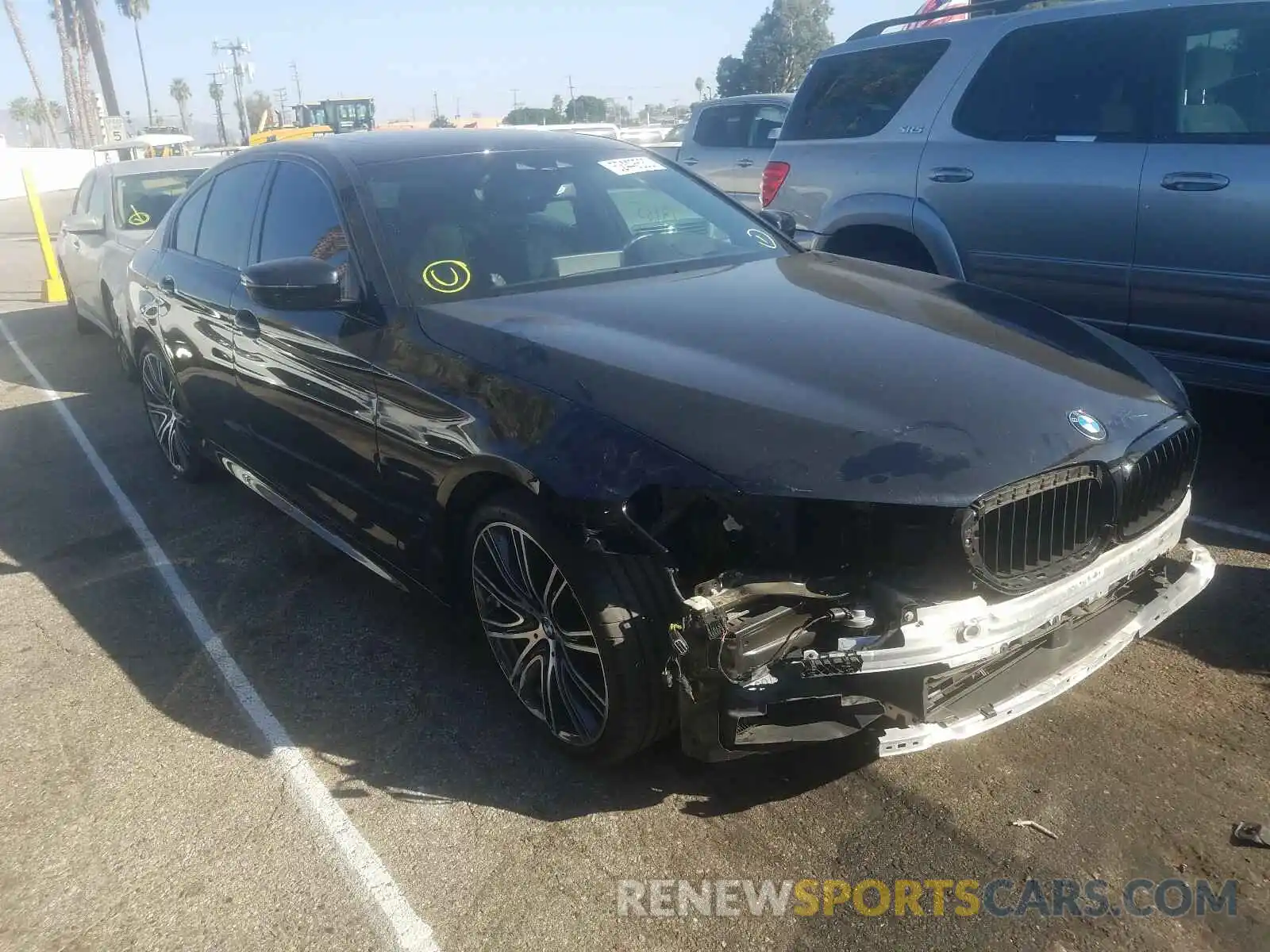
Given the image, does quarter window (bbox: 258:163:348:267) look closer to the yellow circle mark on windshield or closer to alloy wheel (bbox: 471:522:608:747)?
the yellow circle mark on windshield

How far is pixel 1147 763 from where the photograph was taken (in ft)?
9.68

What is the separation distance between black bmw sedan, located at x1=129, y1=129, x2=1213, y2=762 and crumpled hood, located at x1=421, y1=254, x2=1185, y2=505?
0.04 feet

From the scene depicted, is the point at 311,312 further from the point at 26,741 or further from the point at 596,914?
the point at 596,914

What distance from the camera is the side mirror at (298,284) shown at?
11.6 ft

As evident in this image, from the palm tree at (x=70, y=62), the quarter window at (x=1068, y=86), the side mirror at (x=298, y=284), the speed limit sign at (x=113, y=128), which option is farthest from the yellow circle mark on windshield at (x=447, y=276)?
the palm tree at (x=70, y=62)

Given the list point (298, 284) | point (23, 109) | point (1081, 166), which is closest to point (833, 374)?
point (298, 284)

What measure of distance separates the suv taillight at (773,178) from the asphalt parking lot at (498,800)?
3353 mm

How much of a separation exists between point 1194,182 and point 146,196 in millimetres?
8190

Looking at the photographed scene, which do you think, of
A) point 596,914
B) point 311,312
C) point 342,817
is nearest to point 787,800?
point 596,914

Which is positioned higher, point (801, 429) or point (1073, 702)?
point (801, 429)

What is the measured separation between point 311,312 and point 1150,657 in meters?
3.14

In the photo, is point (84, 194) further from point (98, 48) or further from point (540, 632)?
point (98, 48)

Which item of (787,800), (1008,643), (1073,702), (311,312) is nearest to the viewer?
(1008,643)

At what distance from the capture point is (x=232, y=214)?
4832mm
